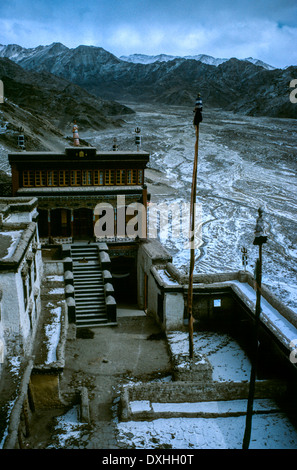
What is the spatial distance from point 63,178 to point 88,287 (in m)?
8.23

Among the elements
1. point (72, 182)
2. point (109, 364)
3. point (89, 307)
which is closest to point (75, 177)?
point (72, 182)

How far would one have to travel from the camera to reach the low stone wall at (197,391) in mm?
16516

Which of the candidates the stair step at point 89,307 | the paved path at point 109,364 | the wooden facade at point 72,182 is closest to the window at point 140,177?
the wooden facade at point 72,182

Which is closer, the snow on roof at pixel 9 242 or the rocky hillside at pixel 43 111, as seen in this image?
the snow on roof at pixel 9 242

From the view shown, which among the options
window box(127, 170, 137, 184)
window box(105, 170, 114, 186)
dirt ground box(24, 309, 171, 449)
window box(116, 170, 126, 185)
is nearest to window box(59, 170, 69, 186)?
window box(105, 170, 114, 186)

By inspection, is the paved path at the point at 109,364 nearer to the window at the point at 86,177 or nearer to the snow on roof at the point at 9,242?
the snow on roof at the point at 9,242

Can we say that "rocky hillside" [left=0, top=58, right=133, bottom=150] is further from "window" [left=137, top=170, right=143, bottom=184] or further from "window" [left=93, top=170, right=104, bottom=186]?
"window" [left=137, top=170, right=143, bottom=184]

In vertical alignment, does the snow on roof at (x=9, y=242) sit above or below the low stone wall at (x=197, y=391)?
above

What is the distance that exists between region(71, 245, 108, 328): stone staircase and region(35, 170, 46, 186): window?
15.8ft

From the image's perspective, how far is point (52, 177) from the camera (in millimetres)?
29234

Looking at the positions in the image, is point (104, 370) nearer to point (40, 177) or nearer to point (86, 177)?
point (86, 177)
